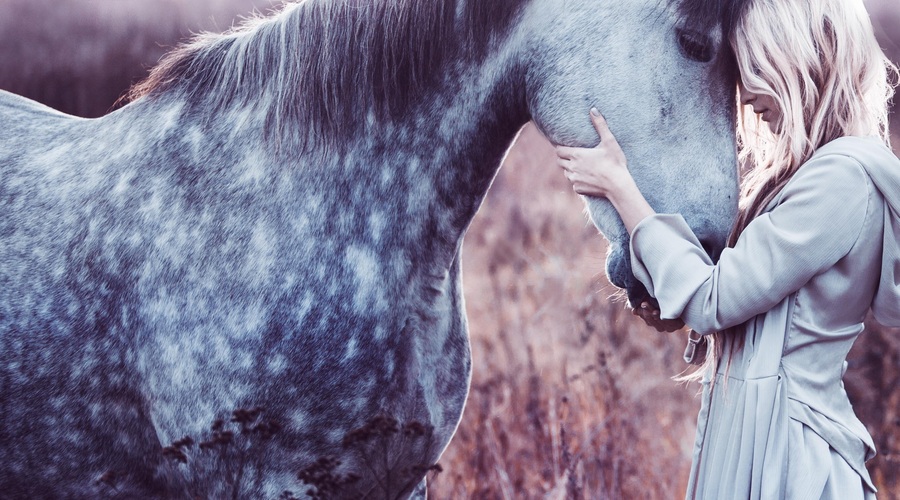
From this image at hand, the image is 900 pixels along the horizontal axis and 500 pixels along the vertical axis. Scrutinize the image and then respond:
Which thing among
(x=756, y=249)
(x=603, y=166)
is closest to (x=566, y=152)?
(x=603, y=166)

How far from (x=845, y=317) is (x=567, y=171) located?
2.16 ft

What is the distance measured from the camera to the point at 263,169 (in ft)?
6.06

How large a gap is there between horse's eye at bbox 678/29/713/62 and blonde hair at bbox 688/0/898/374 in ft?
0.18

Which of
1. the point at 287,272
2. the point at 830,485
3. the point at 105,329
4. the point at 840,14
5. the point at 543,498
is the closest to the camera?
the point at 830,485

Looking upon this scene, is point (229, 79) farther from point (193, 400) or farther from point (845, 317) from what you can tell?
point (845, 317)

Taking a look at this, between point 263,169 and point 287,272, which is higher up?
point 263,169

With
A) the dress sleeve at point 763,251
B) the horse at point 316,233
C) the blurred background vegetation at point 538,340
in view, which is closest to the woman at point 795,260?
the dress sleeve at point 763,251

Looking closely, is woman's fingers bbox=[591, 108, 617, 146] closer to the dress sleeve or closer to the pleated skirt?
the dress sleeve

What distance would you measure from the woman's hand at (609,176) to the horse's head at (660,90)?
3 cm

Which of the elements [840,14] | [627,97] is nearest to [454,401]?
[627,97]

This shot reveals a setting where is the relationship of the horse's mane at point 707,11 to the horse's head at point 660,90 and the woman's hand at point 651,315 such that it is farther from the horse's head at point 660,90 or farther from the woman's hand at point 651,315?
the woman's hand at point 651,315

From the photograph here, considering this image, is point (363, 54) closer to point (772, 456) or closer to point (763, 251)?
point (763, 251)

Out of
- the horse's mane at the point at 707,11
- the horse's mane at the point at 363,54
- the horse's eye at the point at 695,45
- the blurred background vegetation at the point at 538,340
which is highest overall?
the horse's mane at the point at 363,54

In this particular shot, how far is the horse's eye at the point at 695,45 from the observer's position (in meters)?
1.68
